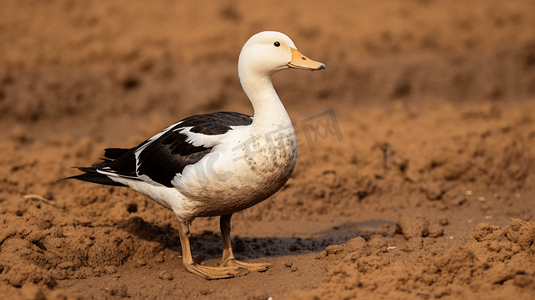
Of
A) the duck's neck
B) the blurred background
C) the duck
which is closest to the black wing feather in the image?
the duck

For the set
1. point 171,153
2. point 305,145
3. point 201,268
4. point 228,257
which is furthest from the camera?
point 305,145

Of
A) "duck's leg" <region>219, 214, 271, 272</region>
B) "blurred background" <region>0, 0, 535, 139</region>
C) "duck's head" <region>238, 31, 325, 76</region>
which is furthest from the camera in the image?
"blurred background" <region>0, 0, 535, 139</region>

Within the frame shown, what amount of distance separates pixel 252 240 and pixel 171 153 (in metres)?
1.57

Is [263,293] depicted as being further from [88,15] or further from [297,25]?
[88,15]

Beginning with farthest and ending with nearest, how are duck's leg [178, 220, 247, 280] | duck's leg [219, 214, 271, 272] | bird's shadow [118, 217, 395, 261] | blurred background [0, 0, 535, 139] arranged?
blurred background [0, 0, 535, 139]
bird's shadow [118, 217, 395, 261]
duck's leg [219, 214, 271, 272]
duck's leg [178, 220, 247, 280]

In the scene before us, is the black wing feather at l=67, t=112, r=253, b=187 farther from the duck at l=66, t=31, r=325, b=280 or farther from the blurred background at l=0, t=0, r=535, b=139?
the blurred background at l=0, t=0, r=535, b=139

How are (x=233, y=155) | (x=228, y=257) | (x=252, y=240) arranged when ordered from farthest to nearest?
(x=252, y=240), (x=228, y=257), (x=233, y=155)

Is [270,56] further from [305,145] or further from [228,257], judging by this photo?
[305,145]

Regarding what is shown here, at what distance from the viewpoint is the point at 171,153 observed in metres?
4.36

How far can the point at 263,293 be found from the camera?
12.7 ft

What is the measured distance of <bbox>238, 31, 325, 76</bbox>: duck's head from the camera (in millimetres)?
4098

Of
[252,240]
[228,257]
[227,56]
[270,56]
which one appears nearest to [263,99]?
[270,56]

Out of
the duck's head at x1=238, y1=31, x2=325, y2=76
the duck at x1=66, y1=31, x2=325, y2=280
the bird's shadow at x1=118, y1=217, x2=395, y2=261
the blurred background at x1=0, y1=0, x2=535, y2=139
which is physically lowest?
the bird's shadow at x1=118, y1=217, x2=395, y2=261

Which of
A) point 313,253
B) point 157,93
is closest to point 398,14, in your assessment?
point 157,93
